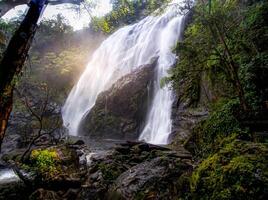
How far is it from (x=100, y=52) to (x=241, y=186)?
32.7m

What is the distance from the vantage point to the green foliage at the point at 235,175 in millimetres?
3002

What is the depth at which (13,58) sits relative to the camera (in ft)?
10.2

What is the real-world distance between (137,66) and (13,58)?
70.1ft

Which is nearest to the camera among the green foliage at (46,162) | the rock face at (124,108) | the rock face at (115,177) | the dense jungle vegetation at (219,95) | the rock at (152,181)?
the dense jungle vegetation at (219,95)

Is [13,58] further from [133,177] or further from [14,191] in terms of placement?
[14,191]

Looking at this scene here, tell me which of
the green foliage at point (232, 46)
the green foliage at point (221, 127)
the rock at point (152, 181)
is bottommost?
the rock at point (152, 181)

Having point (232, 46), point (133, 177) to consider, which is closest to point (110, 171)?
point (133, 177)

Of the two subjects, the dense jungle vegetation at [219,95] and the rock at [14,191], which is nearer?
the dense jungle vegetation at [219,95]

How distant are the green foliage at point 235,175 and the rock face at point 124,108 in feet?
50.0

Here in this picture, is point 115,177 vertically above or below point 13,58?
below

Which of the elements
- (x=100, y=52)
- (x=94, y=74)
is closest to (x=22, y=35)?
(x=94, y=74)

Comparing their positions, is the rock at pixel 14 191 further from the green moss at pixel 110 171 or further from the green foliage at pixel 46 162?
the green moss at pixel 110 171

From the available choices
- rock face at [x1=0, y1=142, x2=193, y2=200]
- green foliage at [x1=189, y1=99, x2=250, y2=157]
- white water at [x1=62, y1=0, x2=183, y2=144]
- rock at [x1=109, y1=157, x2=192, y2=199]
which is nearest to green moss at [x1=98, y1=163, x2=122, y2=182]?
rock face at [x1=0, y1=142, x2=193, y2=200]

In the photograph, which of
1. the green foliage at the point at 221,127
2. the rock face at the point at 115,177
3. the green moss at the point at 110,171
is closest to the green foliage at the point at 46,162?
the rock face at the point at 115,177
